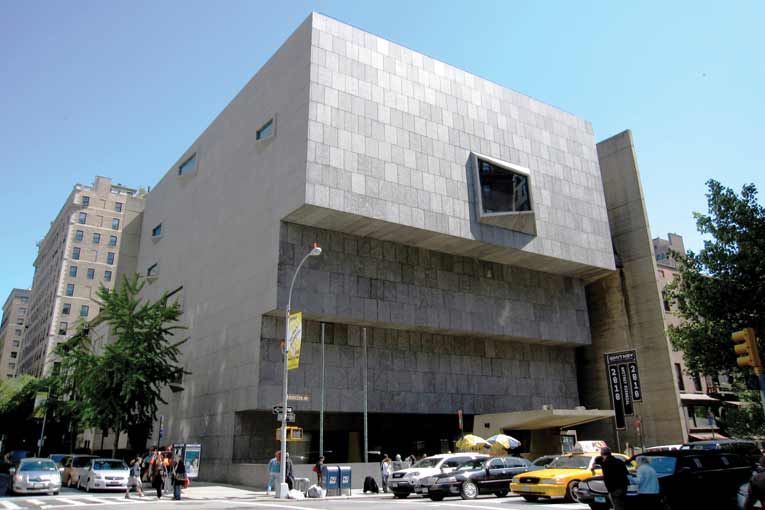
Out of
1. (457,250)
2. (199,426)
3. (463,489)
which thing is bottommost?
(463,489)

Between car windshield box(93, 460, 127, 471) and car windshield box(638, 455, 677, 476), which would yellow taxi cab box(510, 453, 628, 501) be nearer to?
car windshield box(638, 455, 677, 476)

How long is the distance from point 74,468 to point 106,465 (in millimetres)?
4055

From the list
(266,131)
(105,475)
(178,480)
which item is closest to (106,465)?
(105,475)

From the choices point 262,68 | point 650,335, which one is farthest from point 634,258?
point 262,68

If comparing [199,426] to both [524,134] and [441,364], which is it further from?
[524,134]

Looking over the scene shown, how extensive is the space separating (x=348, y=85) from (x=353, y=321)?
15.2m

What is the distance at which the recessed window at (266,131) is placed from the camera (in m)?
39.3

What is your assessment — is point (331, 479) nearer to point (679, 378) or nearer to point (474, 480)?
point (474, 480)

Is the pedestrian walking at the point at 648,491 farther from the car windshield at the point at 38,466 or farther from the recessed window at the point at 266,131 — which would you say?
the recessed window at the point at 266,131

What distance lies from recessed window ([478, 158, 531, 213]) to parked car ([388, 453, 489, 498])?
Result: 20199 mm

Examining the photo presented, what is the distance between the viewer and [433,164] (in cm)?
3919

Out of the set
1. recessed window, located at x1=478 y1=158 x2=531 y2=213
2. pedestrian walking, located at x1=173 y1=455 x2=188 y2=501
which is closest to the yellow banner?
pedestrian walking, located at x1=173 y1=455 x2=188 y2=501

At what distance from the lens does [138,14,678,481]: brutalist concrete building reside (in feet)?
117

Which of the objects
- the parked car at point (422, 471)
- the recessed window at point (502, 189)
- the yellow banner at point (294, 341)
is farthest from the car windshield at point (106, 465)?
the recessed window at point (502, 189)
